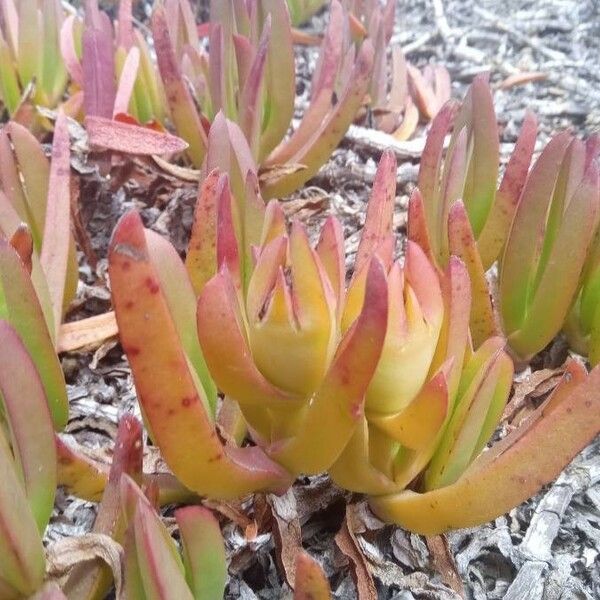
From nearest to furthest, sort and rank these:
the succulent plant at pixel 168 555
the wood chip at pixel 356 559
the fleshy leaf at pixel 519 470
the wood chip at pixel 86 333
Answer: the succulent plant at pixel 168 555 < the fleshy leaf at pixel 519 470 < the wood chip at pixel 356 559 < the wood chip at pixel 86 333

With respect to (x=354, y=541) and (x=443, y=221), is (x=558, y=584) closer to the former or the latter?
(x=354, y=541)

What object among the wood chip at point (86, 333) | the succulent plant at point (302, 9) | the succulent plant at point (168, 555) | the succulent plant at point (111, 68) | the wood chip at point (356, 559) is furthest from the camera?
the succulent plant at point (302, 9)

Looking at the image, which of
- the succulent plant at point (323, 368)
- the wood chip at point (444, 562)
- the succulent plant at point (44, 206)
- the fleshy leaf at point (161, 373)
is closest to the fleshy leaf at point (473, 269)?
the succulent plant at point (323, 368)

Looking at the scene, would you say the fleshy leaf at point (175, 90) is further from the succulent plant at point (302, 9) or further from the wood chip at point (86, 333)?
the succulent plant at point (302, 9)

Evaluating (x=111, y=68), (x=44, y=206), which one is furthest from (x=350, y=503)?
(x=111, y=68)

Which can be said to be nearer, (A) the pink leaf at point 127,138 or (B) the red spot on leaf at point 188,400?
(B) the red spot on leaf at point 188,400

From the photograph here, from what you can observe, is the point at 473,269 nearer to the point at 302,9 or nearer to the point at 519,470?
the point at 519,470
